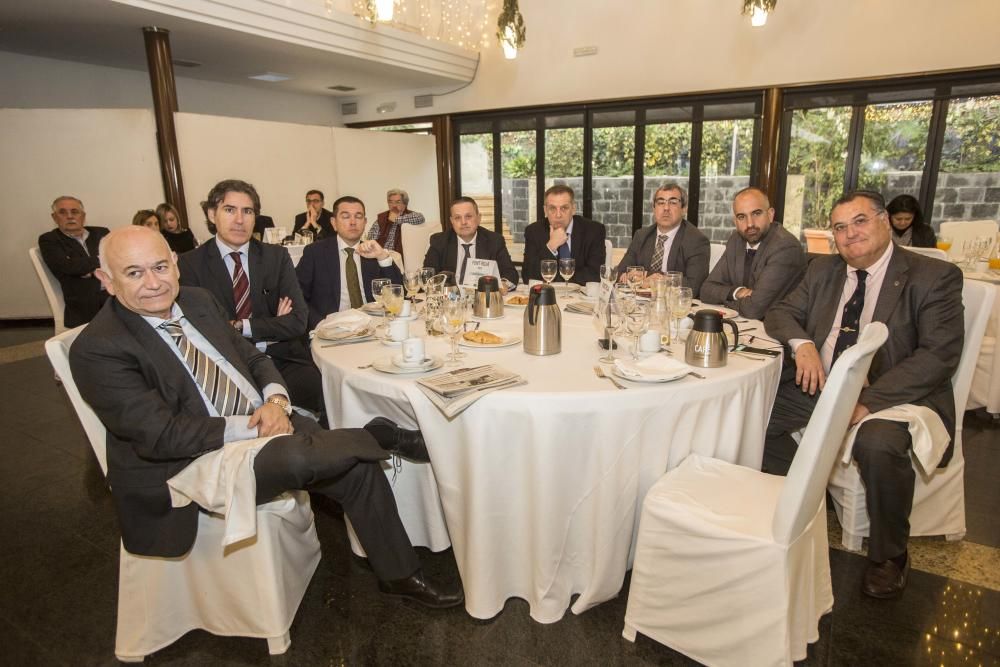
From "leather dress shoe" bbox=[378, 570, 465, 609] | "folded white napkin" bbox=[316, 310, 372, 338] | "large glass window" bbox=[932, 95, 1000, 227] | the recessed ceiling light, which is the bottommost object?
"leather dress shoe" bbox=[378, 570, 465, 609]

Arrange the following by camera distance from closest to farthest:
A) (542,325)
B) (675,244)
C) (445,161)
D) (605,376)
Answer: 1. (605,376)
2. (542,325)
3. (675,244)
4. (445,161)

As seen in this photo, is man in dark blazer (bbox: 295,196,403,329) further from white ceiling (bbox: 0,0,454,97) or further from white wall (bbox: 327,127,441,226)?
white wall (bbox: 327,127,441,226)

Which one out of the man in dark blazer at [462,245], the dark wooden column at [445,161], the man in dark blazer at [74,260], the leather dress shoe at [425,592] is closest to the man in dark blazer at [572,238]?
the man in dark blazer at [462,245]

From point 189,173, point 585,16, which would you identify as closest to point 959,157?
point 585,16

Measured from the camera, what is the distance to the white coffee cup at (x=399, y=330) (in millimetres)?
2365

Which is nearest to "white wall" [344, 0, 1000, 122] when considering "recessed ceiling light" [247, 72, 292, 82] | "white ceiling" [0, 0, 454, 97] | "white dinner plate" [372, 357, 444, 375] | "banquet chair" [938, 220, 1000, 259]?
"white ceiling" [0, 0, 454, 97]

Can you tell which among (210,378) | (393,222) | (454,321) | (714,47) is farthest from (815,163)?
(210,378)

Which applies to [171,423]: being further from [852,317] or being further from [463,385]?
[852,317]

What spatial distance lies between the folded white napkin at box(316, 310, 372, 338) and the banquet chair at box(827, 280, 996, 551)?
206 centimetres

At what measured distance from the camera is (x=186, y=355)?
1.92m

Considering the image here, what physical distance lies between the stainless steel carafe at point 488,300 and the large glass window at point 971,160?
259 inches

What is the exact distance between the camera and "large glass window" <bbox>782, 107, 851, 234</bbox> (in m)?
7.17

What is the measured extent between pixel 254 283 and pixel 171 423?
1341 millimetres

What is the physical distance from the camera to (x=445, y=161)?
33.2ft
